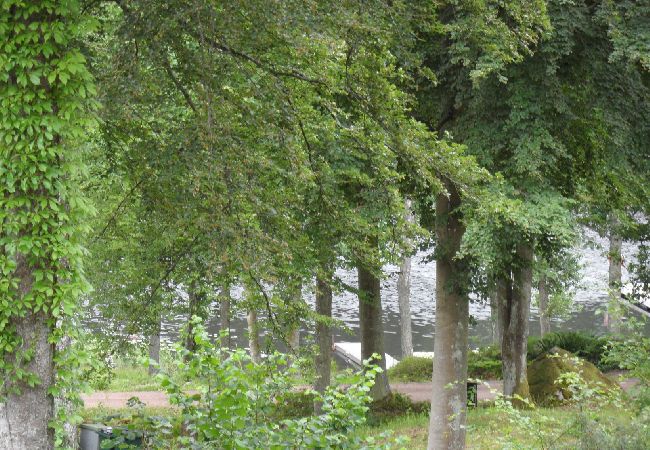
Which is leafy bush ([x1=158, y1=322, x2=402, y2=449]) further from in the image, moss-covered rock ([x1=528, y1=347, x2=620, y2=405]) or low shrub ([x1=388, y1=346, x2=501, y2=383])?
low shrub ([x1=388, y1=346, x2=501, y2=383])

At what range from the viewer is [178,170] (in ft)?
27.9

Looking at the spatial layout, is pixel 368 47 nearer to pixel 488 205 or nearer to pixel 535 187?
pixel 488 205

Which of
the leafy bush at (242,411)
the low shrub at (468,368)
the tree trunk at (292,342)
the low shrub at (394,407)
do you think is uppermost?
the tree trunk at (292,342)

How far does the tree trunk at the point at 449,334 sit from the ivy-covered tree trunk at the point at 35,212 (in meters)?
7.47

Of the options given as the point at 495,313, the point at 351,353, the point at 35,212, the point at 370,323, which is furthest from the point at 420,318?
the point at 35,212

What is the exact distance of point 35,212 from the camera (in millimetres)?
7113

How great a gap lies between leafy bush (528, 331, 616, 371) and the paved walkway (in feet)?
7.75

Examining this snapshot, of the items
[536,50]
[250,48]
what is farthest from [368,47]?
[536,50]

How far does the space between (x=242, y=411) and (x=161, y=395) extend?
667 inches

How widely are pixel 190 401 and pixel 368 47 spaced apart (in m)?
4.35

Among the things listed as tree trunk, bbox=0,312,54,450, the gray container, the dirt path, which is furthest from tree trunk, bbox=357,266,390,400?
tree trunk, bbox=0,312,54,450

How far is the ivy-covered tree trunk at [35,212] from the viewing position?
7.03 m

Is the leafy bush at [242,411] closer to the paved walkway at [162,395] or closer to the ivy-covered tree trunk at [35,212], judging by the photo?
the ivy-covered tree trunk at [35,212]

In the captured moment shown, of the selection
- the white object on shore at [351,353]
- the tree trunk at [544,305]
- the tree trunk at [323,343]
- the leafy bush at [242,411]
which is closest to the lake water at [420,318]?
the white object on shore at [351,353]
